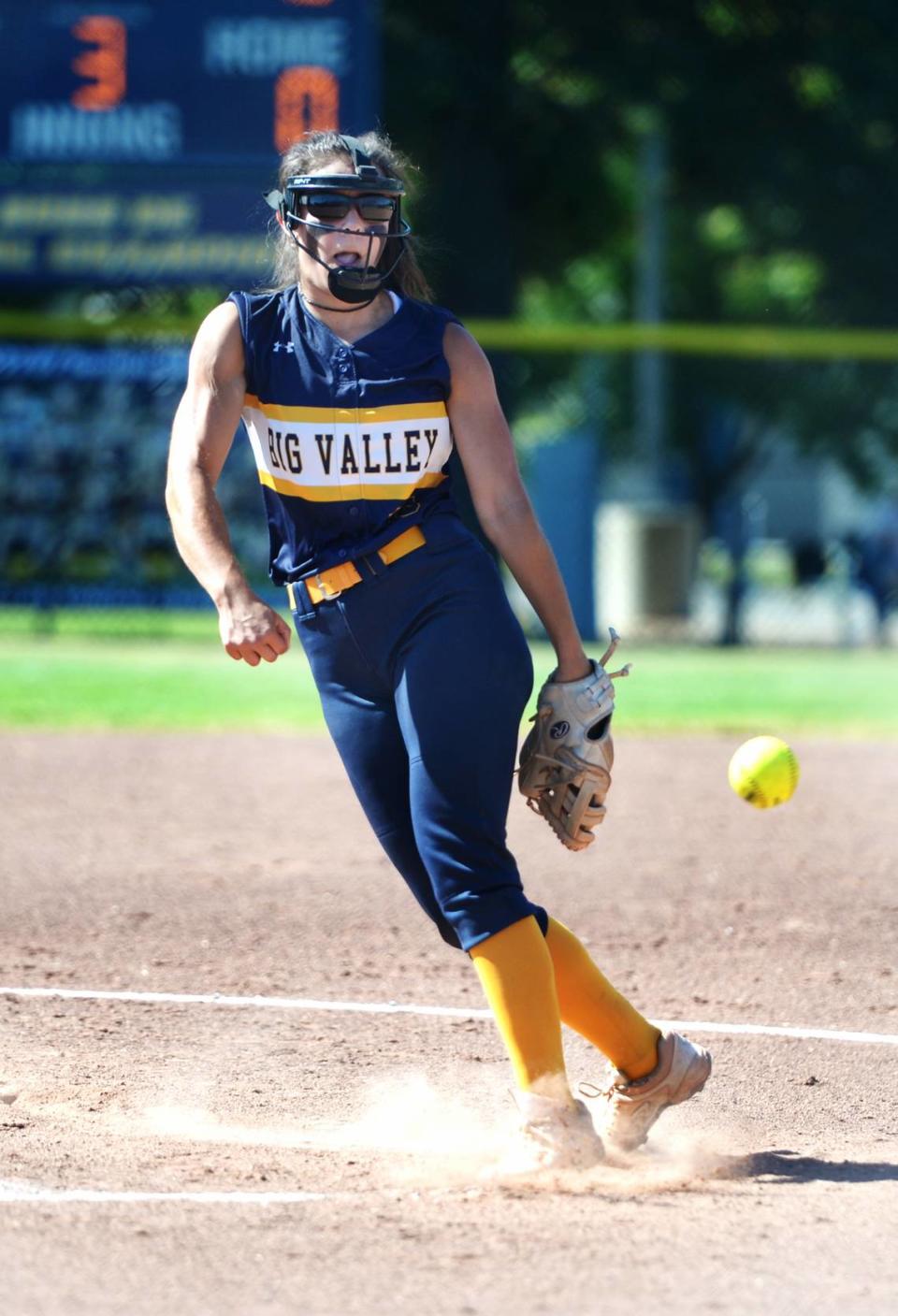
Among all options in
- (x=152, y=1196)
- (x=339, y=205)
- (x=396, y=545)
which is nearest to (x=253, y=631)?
(x=396, y=545)

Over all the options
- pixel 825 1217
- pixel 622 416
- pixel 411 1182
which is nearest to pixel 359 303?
pixel 411 1182

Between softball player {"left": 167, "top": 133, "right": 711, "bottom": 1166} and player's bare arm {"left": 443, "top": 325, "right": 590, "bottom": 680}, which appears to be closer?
softball player {"left": 167, "top": 133, "right": 711, "bottom": 1166}

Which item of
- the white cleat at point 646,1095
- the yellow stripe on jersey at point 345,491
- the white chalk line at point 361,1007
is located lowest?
the white chalk line at point 361,1007

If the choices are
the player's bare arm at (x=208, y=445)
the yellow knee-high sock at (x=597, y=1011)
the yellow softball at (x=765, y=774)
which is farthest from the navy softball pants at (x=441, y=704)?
the yellow softball at (x=765, y=774)

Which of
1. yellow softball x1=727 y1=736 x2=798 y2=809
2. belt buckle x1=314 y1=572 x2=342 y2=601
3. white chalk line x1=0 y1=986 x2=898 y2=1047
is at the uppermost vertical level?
belt buckle x1=314 y1=572 x2=342 y2=601

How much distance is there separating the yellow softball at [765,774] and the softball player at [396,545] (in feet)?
3.58

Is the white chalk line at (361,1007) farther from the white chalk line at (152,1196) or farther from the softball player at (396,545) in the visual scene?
the white chalk line at (152,1196)

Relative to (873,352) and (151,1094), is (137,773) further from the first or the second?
(873,352)

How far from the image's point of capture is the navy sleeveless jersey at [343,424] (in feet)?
11.9

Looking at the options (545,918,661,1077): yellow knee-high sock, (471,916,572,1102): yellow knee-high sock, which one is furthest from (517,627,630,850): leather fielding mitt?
(471,916,572,1102): yellow knee-high sock

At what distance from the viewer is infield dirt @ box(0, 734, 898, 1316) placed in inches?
120

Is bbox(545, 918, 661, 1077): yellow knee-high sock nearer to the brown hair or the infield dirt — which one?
the infield dirt

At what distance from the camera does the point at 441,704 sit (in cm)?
357

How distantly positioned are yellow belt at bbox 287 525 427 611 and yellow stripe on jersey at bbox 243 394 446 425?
0.22 m
